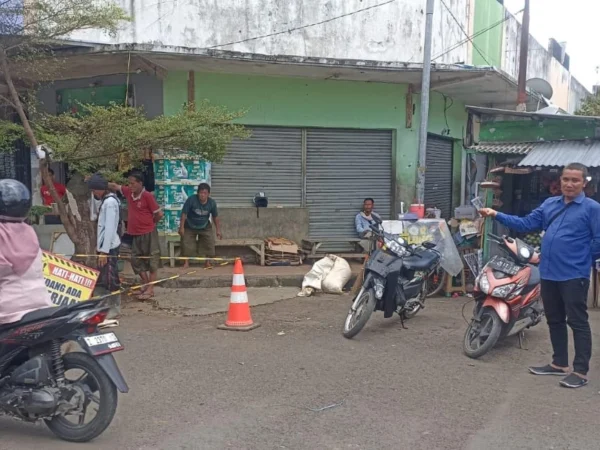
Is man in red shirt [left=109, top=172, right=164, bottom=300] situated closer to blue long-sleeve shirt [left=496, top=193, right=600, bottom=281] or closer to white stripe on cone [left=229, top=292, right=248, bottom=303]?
white stripe on cone [left=229, top=292, right=248, bottom=303]

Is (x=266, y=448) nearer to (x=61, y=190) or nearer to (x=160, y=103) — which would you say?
(x=61, y=190)

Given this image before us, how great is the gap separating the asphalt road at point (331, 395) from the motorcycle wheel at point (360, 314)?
14 centimetres

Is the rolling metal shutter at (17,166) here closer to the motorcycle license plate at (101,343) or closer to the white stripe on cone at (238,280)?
the white stripe on cone at (238,280)

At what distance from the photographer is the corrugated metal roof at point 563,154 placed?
781cm

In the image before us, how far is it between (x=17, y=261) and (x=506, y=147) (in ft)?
22.8

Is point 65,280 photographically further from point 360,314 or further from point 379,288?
point 379,288

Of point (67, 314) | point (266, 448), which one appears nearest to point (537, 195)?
point (266, 448)

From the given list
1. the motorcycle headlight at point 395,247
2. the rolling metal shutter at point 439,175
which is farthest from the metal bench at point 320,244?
the motorcycle headlight at point 395,247

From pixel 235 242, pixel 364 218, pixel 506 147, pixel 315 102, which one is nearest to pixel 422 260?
pixel 506 147

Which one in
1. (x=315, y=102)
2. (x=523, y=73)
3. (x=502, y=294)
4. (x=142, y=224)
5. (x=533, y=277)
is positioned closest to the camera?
(x=502, y=294)

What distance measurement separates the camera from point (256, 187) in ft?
37.6

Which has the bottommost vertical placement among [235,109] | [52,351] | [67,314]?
[52,351]

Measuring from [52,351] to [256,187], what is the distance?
7.82 meters

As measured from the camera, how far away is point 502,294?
569cm
